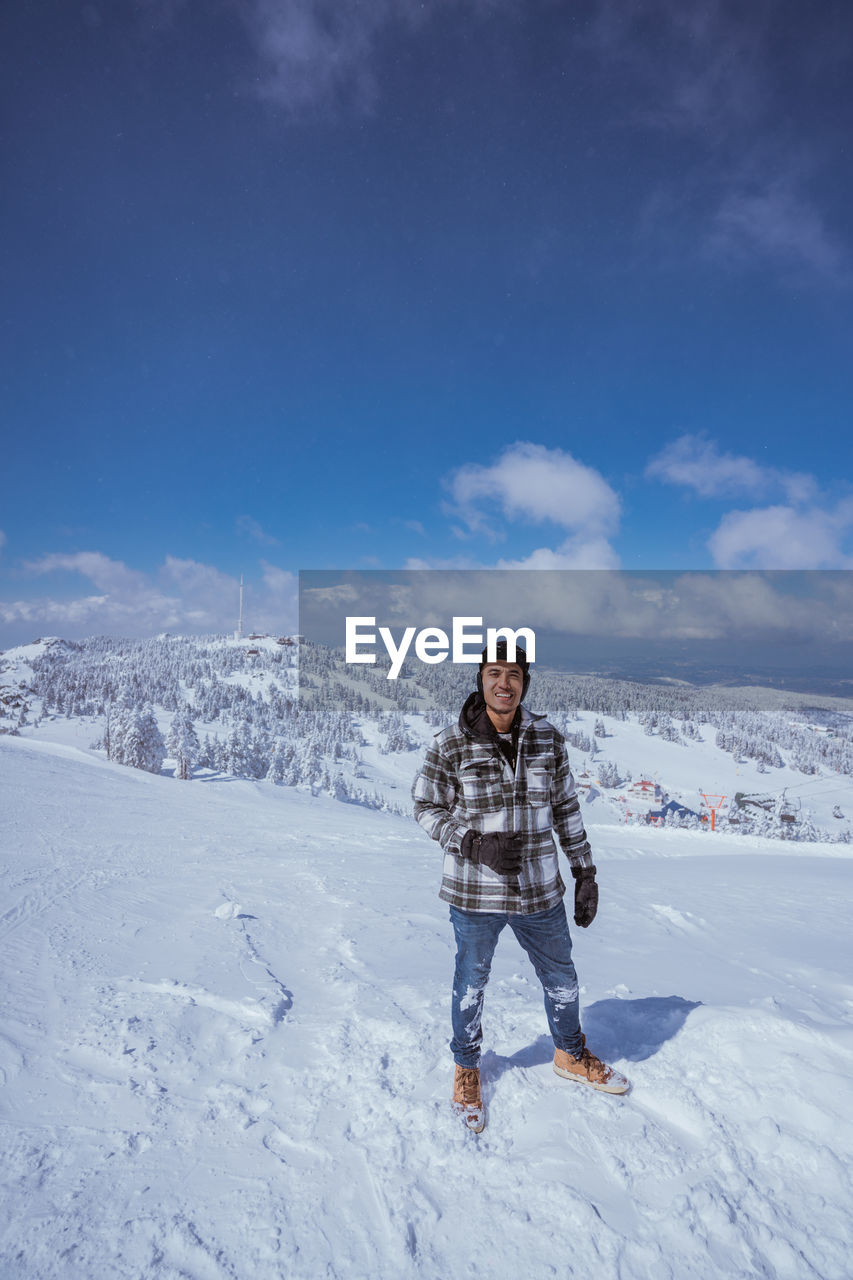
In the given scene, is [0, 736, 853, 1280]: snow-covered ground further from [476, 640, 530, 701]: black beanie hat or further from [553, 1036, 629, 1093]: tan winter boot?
[476, 640, 530, 701]: black beanie hat

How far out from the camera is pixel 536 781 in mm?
3039

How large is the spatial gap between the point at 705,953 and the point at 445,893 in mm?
4517

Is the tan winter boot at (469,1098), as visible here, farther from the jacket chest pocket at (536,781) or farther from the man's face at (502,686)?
the man's face at (502,686)

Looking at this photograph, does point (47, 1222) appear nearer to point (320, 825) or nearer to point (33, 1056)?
point (33, 1056)

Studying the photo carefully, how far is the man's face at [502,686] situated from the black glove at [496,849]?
67 centimetres

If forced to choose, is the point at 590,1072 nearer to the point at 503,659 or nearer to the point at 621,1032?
the point at 621,1032

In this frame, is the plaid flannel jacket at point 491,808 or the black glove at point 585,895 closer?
the plaid flannel jacket at point 491,808

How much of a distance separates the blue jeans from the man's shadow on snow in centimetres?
40

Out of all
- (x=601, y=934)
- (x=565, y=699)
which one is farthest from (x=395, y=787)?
(x=601, y=934)

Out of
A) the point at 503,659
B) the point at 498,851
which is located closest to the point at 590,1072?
the point at 498,851

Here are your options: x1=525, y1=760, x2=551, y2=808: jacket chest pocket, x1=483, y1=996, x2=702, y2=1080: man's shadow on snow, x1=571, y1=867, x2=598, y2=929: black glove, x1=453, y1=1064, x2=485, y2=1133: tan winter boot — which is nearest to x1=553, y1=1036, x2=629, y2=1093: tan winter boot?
x1=483, y1=996, x2=702, y2=1080: man's shadow on snow

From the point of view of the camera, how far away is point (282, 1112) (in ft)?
9.82

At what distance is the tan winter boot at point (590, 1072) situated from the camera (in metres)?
3.04

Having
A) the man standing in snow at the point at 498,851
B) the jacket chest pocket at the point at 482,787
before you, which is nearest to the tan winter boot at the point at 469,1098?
the man standing in snow at the point at 498,851
